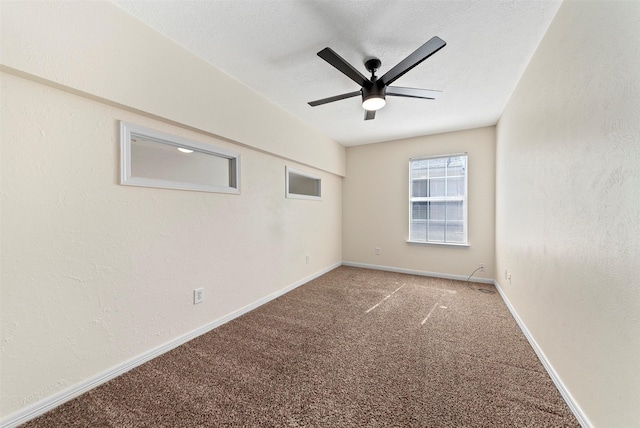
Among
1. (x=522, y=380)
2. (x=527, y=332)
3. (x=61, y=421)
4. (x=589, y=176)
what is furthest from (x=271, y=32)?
(x=527, y=332)

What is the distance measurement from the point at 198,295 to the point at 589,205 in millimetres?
2796

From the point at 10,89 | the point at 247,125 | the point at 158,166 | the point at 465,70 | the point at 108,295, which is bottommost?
the point at 108,295

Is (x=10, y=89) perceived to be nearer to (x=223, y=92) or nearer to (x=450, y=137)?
(x=223, y=92)

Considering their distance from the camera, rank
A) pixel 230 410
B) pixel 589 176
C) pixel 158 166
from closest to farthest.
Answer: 1. pixel 589 176
2. pixel 230 410
3. pixel 158 166

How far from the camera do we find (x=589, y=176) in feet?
4.10

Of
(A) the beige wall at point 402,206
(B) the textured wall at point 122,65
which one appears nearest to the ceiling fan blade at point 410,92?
(B) the textured wall at point 122,65

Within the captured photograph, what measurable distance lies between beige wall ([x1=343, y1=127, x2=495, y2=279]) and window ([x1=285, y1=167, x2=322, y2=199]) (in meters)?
0.93

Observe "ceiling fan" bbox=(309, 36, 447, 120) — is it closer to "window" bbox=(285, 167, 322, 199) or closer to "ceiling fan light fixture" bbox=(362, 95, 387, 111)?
"ceiling fan light fixture" bbox=(362, 95, 387, 111)

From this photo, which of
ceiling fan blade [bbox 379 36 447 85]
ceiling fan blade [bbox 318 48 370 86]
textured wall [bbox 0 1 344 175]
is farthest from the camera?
ceiling fan blade [bbox 318 48 370 86]

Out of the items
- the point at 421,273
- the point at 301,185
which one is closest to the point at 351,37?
the point at 301,185

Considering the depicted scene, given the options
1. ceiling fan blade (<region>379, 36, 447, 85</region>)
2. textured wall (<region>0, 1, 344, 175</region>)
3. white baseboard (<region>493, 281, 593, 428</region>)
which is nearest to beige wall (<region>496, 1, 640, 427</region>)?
white baseboard (<region>493, 281, 593, 428</region>)

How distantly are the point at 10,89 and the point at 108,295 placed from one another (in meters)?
1.26

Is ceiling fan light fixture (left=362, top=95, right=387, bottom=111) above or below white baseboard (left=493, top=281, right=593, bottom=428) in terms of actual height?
above

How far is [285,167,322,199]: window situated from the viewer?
348 cm
